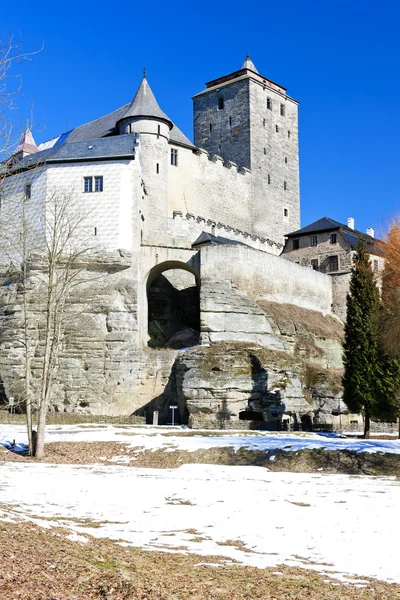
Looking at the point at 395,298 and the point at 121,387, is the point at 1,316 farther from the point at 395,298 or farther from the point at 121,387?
the point at 395,298

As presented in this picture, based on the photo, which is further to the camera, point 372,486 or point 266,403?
point 266,403

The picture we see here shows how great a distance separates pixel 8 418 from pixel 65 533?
24710 mm

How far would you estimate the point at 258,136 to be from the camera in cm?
6456

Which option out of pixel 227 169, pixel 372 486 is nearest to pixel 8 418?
pixel 372 486

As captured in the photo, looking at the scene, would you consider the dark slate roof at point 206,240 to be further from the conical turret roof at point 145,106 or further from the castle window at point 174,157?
the conical turret roof at point 145,106

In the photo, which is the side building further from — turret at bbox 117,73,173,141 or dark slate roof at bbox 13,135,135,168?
dark slate roof at bbox 13,135,135,168

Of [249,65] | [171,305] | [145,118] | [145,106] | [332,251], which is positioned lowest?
[171,305]

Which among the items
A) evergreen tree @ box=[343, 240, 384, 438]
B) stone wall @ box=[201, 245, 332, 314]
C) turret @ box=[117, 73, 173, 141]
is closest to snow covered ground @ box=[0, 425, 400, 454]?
evergreen tree @ box=[343, 240, 384, 438]

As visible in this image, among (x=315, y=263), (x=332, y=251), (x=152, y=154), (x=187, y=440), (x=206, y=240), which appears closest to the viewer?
(x=187, y=440)

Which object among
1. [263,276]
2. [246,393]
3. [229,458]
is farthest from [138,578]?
[263,276]

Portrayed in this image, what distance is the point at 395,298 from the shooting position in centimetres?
2762

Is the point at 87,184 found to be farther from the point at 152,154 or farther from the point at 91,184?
the point at 152,154

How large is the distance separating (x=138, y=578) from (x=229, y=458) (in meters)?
13.9

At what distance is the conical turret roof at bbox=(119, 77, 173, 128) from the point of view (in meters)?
48.4
